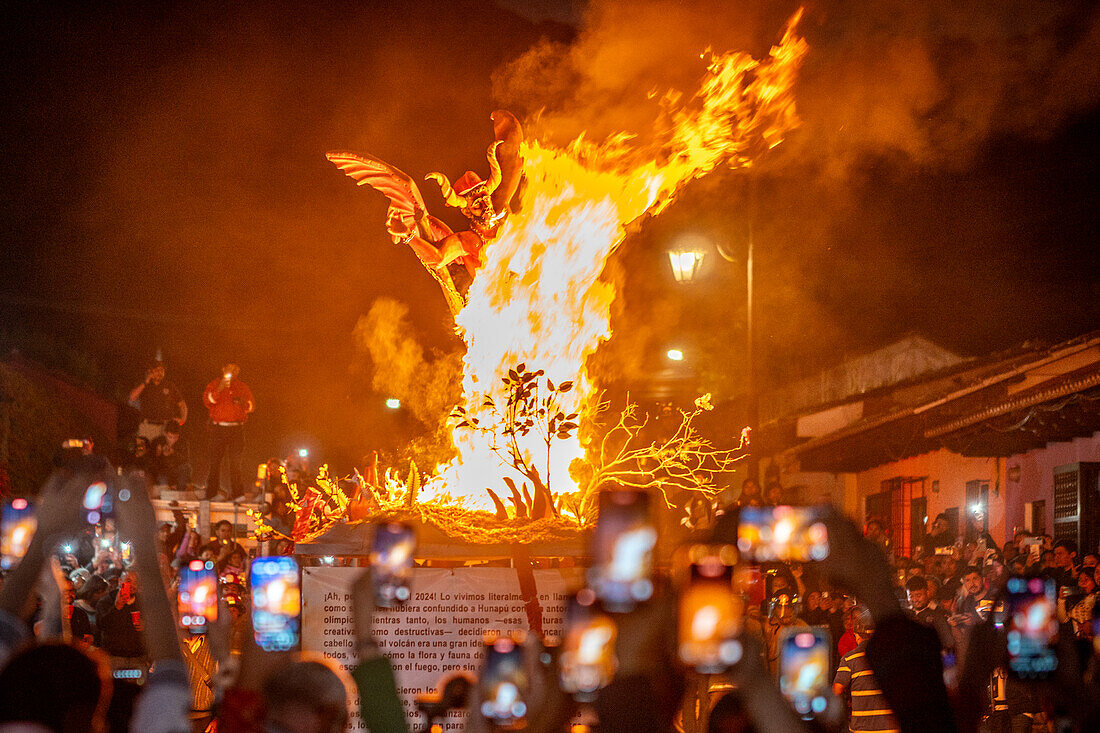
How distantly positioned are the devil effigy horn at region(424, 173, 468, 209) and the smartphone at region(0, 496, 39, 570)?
582 centimetres

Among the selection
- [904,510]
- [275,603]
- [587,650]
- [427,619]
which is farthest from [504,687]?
[904,510]

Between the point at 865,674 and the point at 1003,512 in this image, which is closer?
the point at 865,674

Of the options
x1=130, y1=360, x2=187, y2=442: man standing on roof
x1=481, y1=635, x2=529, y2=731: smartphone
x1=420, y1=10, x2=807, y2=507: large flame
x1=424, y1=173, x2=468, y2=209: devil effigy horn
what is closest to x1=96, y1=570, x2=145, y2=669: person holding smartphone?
x1=420, y1=10, x2=807, y2=507: large flame

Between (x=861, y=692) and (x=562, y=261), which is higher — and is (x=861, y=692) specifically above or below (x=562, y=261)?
below

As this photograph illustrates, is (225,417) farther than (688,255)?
Yes

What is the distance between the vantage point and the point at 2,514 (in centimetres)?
473

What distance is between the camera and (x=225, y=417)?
55.1ft

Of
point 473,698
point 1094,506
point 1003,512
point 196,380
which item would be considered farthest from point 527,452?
point 196,380

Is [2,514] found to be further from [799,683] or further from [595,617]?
[799,683]

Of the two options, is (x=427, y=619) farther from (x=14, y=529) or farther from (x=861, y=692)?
(x=14, y=529)

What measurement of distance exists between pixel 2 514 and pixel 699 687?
606 cm

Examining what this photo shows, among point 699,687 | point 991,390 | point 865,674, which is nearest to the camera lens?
point 865,674

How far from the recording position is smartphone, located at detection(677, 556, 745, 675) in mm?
3137

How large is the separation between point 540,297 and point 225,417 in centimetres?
737
